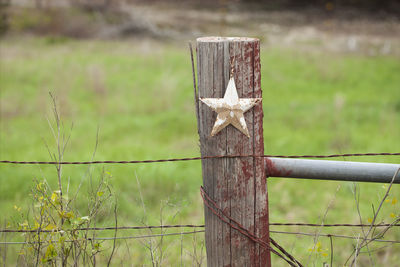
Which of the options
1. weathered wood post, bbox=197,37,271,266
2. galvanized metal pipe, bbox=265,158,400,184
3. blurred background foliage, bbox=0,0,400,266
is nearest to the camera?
weathered wood post, bbox=197,37,271,266

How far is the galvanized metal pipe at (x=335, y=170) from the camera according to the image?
173cm

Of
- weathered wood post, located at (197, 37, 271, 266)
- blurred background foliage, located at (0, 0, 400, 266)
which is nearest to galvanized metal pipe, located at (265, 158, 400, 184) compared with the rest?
weathered wood post, located at (197, 37, 271, 266)

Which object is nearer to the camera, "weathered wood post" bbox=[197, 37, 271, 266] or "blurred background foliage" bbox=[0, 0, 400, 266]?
"weathered wood post" bbox=[197, 37, 271, 266]

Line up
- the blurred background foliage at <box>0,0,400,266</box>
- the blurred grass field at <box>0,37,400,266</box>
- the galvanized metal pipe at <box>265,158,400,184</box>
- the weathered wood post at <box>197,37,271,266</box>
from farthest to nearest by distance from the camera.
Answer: the blurred grass field at <box>0,37,400,266</box>
the blurred background foliage at <box>0,0,400,266</box>
the galvanized metal pipe at <box>265,158,400,184</box>
the weathered wood post at <box>197,37,271,266</box>

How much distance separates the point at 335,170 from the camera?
1736mm

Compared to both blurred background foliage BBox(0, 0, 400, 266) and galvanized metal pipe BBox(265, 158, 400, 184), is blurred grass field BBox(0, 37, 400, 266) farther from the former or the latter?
galvanized metal pipe BBox(265, 158, 400, 184)

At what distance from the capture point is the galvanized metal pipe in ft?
5.68

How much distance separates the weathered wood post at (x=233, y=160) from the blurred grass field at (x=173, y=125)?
0.50 m

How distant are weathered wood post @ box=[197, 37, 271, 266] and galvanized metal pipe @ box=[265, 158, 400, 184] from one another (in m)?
0.09

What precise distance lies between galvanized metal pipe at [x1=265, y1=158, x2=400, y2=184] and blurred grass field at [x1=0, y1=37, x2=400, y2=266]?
58cm

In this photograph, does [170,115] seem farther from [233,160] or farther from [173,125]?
[233,160]

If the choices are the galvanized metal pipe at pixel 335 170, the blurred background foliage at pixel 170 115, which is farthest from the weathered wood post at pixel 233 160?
the blurred background foliage at pixel 170 115

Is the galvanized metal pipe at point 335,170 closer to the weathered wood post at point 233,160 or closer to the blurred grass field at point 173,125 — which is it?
the weathered wood post at point 233,160

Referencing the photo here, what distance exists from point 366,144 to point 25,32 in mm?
17106
